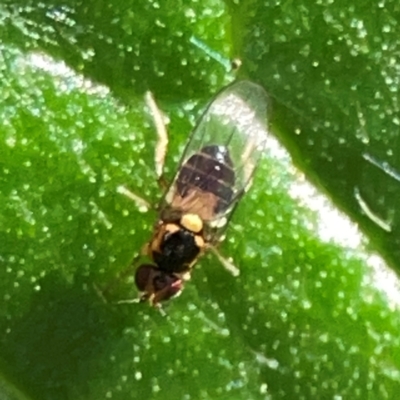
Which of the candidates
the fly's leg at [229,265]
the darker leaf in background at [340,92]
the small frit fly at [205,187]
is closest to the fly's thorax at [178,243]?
the small frit fly at [205,187]

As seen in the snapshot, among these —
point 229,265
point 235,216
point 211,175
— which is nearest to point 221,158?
point 211,175

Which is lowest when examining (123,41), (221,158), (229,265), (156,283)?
(156,283)

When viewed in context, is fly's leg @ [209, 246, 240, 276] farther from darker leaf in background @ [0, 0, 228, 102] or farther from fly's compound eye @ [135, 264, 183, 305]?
darker leaf in background @ [0, 0, 228, 102]

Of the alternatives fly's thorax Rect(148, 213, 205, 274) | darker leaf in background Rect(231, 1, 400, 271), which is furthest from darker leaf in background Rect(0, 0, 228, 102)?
fly's thorax Rect(148, 213, 205, 274)

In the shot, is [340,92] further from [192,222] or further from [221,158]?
[192,222]

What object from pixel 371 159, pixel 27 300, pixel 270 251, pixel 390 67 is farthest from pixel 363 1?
pixel 27 300

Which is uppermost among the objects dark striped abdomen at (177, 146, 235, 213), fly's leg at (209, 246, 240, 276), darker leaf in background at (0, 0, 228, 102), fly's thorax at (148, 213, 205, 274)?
darker leaf in background at (0, 0, 228, 102)
